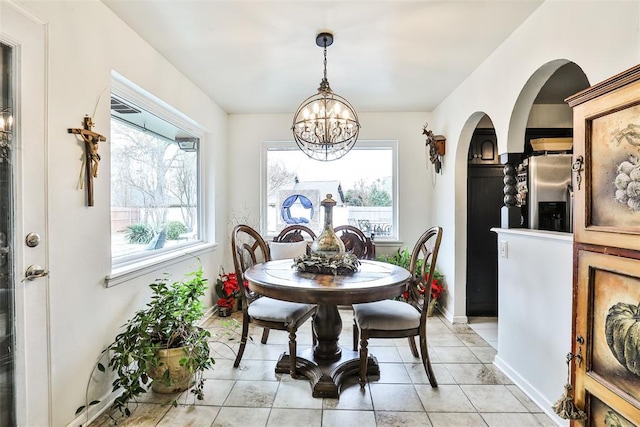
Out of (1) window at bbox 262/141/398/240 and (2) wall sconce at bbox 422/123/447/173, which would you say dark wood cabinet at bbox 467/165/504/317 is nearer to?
(2) wall sconce at bbox 422/123/447/173

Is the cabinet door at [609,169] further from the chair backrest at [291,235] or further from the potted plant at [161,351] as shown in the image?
the chair backrest at [291,235]

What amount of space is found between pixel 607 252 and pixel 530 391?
4.74 ft

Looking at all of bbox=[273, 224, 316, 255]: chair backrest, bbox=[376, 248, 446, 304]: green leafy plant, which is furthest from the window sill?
bbox=[376, 248, 446, 304]: green leafy plant

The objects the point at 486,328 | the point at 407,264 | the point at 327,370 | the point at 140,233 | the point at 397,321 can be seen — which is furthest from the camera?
the point at 407,264

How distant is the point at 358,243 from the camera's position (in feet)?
13.7

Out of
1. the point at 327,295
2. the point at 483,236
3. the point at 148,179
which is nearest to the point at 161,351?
the point at 327,295

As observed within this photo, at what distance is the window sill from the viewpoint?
2.18m

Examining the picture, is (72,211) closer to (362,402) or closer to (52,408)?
(52,408)

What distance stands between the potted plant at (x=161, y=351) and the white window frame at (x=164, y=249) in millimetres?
264

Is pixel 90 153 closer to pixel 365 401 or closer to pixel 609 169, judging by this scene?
pixel 365 401

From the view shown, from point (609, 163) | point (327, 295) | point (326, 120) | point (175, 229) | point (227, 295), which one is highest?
point (326, 120)

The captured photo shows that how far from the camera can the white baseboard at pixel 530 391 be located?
6.32 feet

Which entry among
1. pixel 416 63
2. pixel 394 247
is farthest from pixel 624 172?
pixel 394 247

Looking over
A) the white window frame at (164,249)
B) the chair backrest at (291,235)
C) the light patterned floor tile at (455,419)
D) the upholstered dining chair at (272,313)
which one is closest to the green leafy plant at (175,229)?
the white window frame at (164,249)
